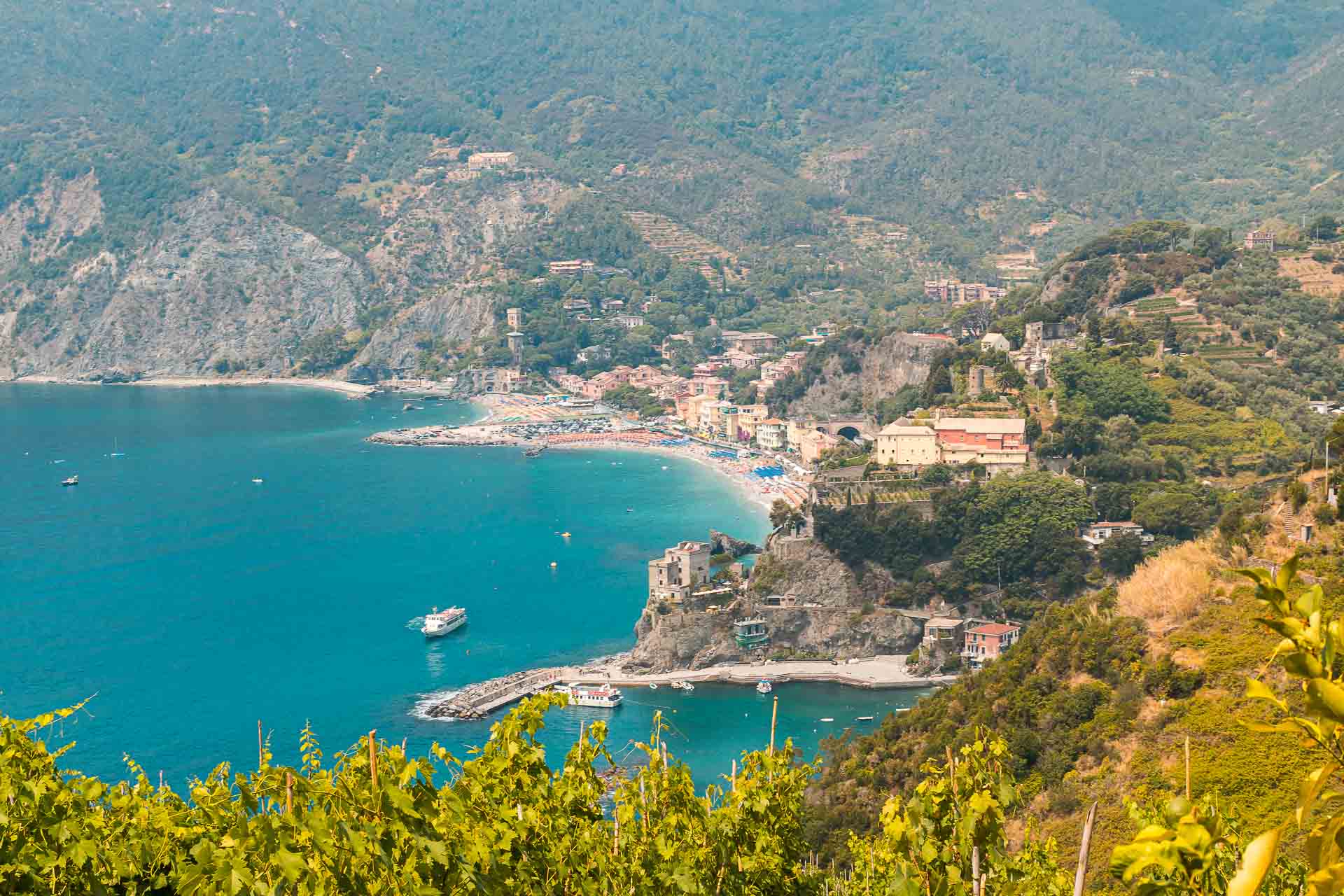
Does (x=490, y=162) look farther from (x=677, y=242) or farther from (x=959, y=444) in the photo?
(x=959, y=444)

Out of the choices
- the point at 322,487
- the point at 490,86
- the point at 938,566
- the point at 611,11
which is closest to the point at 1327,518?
the point at 938,566

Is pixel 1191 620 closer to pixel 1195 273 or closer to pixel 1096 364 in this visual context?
pixel 1096 364

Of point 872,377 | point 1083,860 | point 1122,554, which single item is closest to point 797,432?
point 872,377

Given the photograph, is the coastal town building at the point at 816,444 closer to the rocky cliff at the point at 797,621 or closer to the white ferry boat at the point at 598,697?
the rocky cliff at the point at 797,621

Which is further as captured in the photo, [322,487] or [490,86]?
[490,86]

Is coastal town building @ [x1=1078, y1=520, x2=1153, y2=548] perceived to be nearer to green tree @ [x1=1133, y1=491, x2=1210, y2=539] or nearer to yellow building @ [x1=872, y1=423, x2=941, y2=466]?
green tree @ [x1=1133, y1=491, x2=1210, y2=539]

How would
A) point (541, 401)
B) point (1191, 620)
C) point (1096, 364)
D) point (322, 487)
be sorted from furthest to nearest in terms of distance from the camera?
point (541, 401) → point (322, 487) → point (1096, 364) → point (1191, 620)

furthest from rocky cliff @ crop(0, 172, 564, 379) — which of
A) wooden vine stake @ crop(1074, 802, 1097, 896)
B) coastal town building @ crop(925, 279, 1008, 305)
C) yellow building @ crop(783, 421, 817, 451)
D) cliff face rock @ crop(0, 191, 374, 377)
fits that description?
wooden vine stake @ crop(1074, 802, 1097, 896)
